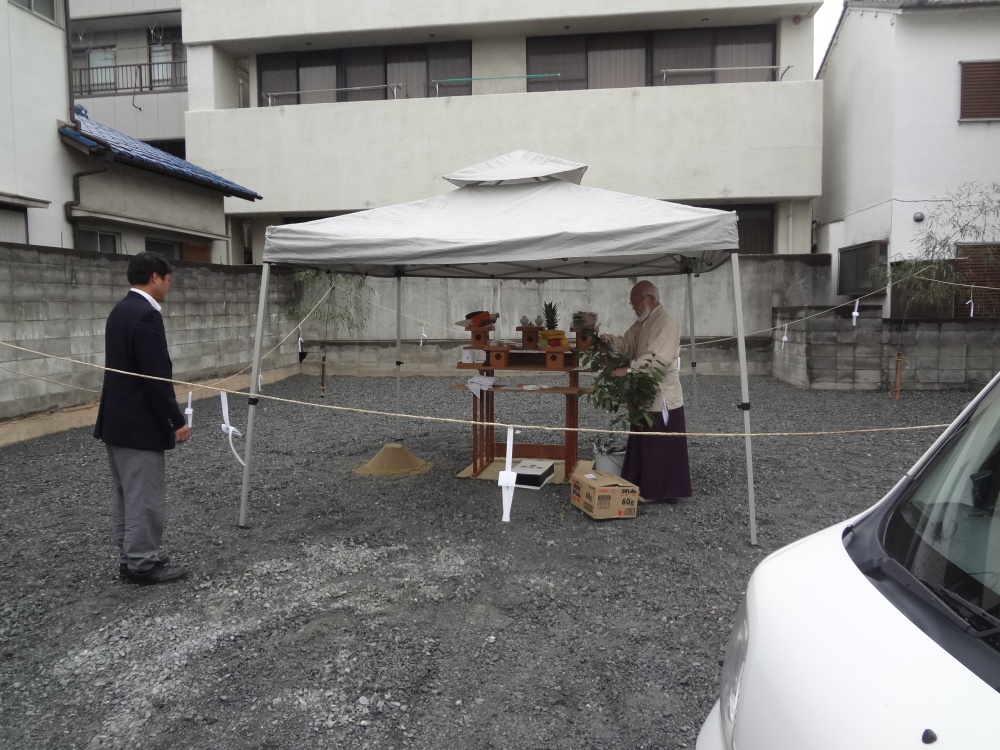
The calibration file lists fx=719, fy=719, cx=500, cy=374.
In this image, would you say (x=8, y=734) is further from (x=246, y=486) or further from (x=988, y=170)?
(x=988, y=170)

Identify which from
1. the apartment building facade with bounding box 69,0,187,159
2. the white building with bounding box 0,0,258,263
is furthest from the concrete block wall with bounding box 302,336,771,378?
the apartment building facade with bounding box 69,0,187,159

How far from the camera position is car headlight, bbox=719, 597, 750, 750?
1.59 m

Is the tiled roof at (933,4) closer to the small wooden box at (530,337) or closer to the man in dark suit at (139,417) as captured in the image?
the small wooden box at (530,337)

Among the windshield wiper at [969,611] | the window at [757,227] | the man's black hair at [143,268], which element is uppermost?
the window at [757,227]

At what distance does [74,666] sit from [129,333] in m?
1.60

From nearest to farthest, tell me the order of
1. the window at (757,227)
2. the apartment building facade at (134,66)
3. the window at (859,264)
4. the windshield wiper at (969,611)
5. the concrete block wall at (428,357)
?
1. the windshield wiper at (969,611)
2. the window at (859,264)
3. the concrete block wall at (428,357)
4. the window at (757,227)
5. the apartment building facade at (134,66)

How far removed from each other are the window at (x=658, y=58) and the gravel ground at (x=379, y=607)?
9.08 meters

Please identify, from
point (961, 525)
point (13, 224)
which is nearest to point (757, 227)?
point (13, 224)

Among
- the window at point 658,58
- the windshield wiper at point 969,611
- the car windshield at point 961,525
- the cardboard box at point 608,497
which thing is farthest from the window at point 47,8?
the windshield wiper at point 969,611

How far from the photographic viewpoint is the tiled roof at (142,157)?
9.62 meters

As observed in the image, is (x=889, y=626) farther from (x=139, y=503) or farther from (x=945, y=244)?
(x=945, y=244)

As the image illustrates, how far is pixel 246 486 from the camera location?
486 cm

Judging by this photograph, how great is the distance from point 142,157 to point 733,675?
444 inches

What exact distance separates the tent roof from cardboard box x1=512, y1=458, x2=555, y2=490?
1.75 meters
